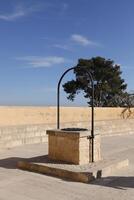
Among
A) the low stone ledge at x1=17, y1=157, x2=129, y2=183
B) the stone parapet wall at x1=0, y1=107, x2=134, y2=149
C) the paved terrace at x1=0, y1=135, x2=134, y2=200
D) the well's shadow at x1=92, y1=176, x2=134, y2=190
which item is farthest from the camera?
the stone parapet wall at x1=0, y1=107, x2=134, y2=149

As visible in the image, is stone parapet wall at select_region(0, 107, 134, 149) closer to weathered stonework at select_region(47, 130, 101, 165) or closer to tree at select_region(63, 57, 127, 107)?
weathered stonework at select_region(47, 130, 101, 165)

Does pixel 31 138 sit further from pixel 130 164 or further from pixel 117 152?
pixel 130 164

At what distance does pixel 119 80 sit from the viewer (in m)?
40.3

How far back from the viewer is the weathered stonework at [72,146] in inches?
333

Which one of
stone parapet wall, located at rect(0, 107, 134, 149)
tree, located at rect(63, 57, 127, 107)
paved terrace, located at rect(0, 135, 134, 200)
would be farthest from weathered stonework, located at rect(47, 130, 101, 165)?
tree, located at rect(63, 57, 127, 107)

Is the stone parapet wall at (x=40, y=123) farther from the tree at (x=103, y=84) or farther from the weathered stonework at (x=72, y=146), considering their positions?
the tree at (x=103, y=84)

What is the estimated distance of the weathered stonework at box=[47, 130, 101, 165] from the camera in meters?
8.46

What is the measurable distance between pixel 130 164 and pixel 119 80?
31282mm

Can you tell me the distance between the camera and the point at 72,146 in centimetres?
855

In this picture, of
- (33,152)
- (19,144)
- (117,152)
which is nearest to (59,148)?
(33,152)

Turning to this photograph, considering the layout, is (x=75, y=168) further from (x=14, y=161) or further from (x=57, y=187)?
(x=14, y=161)

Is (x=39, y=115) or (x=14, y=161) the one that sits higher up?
(x=39, y=115)

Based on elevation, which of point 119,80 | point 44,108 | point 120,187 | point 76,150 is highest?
point 119,80

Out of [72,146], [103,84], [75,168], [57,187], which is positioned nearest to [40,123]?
[72,146]
